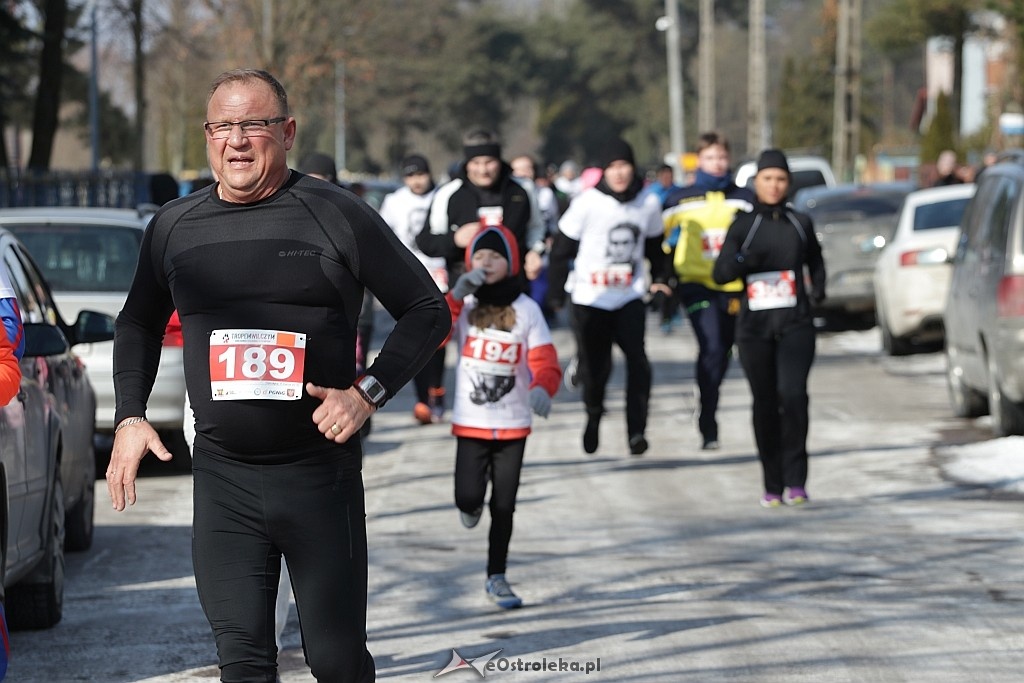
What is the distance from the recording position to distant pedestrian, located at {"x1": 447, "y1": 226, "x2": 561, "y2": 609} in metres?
8.18

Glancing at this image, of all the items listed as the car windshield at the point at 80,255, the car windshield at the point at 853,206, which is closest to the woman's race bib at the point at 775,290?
the car windshield at the point at 80,255

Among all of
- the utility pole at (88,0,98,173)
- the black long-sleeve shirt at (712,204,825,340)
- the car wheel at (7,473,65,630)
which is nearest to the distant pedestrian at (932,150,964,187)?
the black long-sleeve shirt at (712,204,825,340)

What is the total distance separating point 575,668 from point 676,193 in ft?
22.3

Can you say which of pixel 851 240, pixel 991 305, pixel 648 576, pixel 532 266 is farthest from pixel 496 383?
pixel 851 240

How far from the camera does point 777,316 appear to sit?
10.8 metres

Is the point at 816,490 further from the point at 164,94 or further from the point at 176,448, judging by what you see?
the point at 164,94

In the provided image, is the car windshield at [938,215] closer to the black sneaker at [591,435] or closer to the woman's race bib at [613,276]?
the woman's race bib at [613,276]

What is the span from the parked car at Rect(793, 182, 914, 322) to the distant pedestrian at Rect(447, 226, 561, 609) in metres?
14.6

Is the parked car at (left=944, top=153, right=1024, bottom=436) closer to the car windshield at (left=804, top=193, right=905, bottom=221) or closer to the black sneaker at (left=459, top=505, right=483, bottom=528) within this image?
the black sneaker at (left=459, top=505, right=483, bottom=528)

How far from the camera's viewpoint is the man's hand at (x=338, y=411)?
184 inches

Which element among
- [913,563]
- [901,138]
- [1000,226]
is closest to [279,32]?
[901,138]

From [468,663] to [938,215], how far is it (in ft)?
45.2

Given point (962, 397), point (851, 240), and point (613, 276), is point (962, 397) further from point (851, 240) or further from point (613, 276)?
point (851, 240)

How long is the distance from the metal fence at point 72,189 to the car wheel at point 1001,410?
15841 mm
